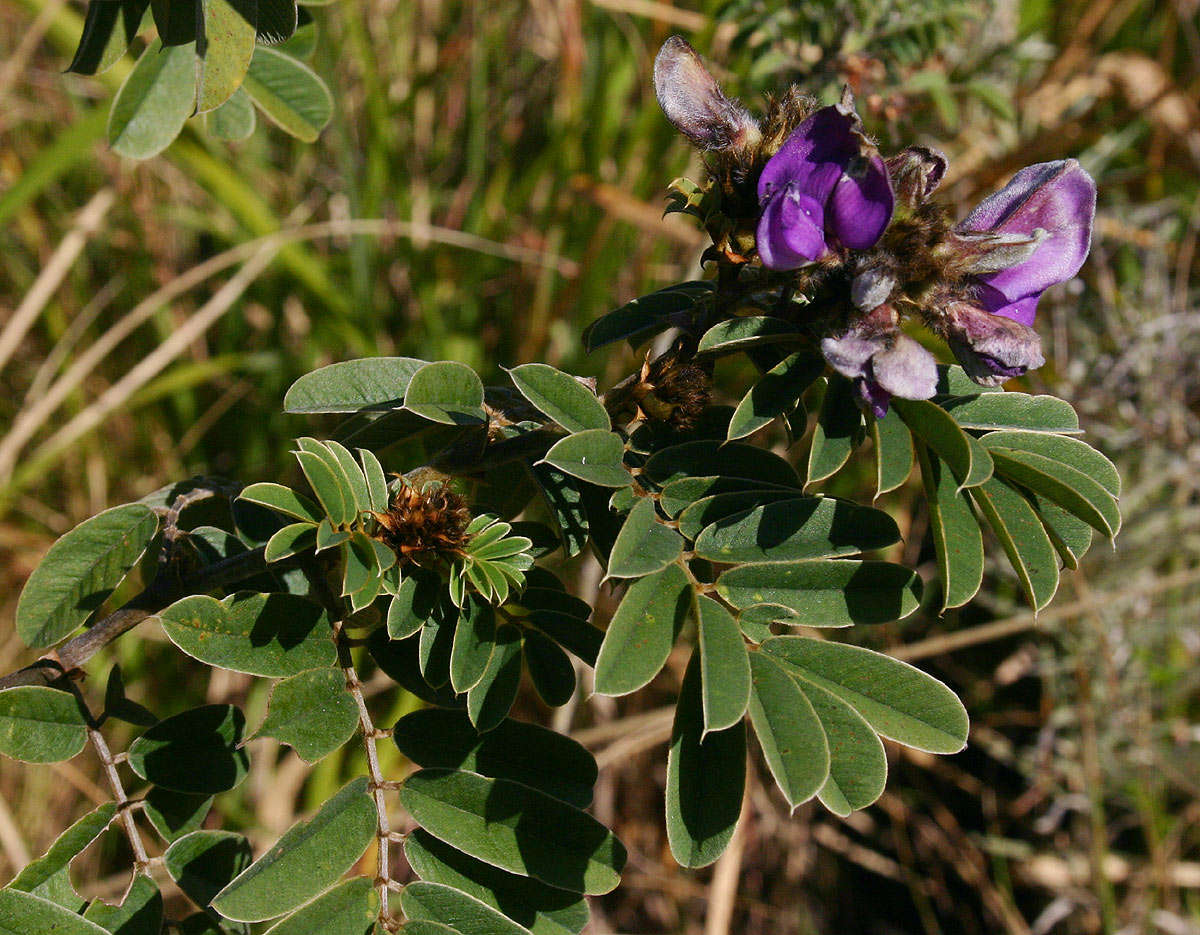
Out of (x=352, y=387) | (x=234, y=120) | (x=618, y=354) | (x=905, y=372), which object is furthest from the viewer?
(x=618, y=354)

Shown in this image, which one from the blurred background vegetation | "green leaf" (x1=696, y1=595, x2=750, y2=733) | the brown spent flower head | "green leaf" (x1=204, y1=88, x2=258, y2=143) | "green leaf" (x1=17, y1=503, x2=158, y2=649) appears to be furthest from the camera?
the blurred background vegetation

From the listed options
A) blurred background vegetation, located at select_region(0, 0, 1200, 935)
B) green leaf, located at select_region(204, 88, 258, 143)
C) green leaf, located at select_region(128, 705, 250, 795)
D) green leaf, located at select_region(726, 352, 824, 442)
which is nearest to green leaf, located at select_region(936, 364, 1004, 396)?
green leaf, located at select_region(726, 352, 824, 442)

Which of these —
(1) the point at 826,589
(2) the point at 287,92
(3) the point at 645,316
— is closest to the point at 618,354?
(2) the point at 287,92

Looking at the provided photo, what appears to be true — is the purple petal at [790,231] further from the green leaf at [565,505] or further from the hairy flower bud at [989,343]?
the green leaf at [565,505]

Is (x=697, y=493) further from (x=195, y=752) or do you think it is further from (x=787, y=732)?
(x=195, y=752)

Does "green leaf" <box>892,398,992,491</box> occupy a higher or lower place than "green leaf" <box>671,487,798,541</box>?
higher

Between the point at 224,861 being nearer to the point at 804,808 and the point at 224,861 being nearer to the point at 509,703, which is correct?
the point at 509,703

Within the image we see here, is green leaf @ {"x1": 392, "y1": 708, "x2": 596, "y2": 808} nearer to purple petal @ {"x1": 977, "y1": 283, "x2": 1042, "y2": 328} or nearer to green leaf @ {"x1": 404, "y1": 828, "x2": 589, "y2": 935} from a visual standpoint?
green leaf @ {"x1": 404, "y1": 828, "x2": 589, "y2": 935}
